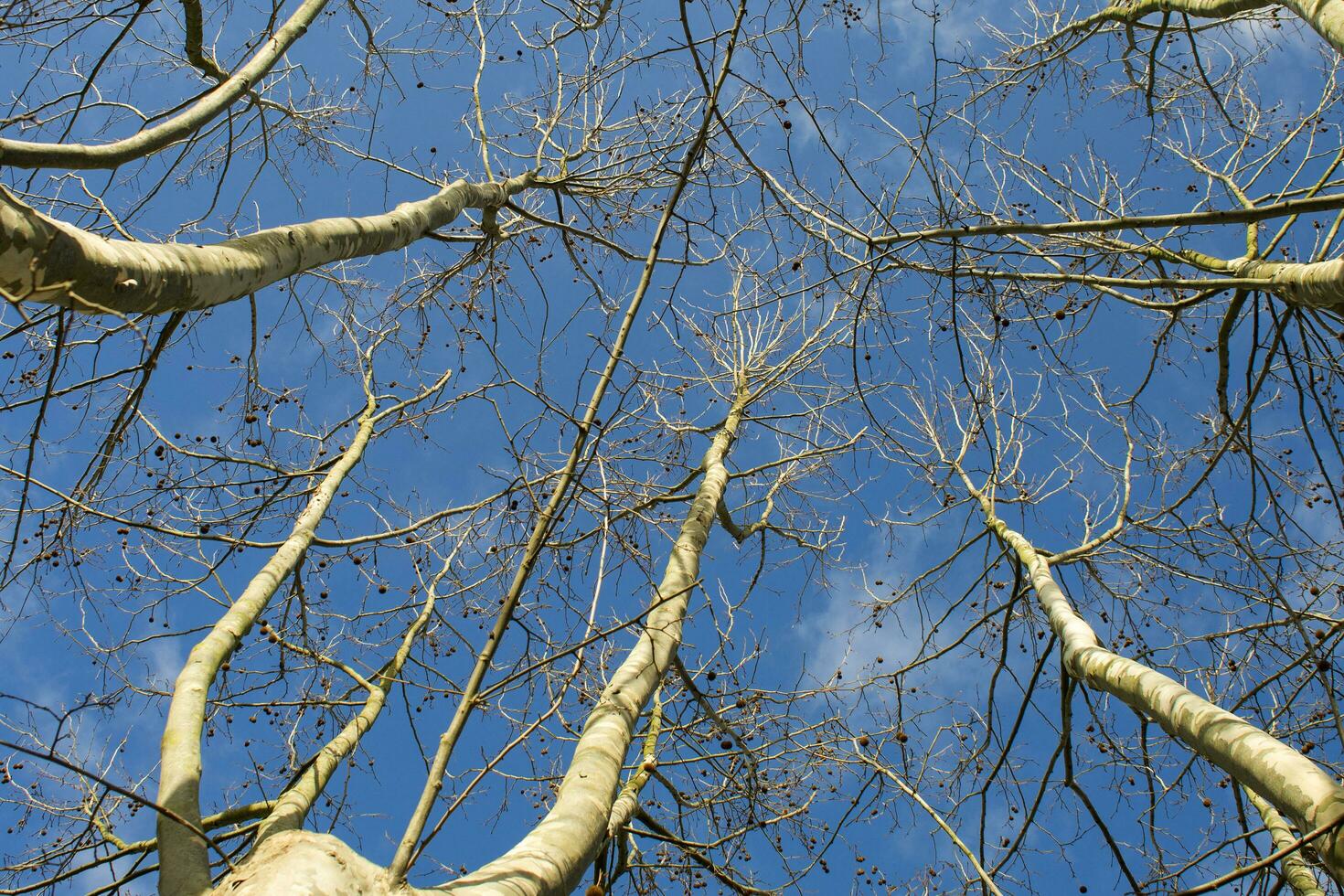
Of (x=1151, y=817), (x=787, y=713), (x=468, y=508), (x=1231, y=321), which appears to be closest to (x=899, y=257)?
(x=1231, y=321)

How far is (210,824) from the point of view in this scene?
12.7 feet

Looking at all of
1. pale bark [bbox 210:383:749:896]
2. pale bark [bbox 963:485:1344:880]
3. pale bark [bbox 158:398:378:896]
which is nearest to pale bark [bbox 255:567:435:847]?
pale bark [bbox 158:398:378:896]

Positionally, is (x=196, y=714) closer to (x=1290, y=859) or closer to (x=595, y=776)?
(x=595, y=776)

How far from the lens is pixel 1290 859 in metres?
4.20

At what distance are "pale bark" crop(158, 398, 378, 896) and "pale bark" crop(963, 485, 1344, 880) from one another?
9.22ft

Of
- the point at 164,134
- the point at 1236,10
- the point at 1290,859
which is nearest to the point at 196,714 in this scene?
the point at 164,134

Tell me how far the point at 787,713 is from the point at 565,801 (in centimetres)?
239

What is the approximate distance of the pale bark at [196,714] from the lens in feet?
7.51

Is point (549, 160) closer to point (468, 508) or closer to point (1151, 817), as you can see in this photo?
point (468, 508)

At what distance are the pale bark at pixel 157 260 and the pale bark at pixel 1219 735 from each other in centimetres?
308

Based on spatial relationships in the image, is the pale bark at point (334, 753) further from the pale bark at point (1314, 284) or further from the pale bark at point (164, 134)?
the pale bark at point (1314, 284)

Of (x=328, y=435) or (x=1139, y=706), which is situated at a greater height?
(x=328, y=435)

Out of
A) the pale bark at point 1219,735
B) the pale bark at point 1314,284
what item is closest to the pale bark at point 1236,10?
the pale bark at point 1314,284

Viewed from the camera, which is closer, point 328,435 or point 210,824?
point 210,824
